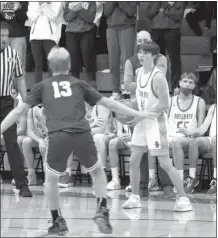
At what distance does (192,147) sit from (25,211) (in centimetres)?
297

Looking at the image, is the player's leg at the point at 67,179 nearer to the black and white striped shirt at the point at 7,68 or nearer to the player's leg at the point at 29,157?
the player's leg at the point at 29,157

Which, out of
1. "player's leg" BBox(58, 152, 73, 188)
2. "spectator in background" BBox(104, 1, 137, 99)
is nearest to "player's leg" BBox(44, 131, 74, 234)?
"player's leg" BBox(58, 152, 73, 188)

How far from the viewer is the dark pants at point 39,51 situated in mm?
12805

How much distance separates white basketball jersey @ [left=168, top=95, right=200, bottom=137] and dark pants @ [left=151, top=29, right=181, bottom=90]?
3.60 feet

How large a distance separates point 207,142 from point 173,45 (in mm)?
2089

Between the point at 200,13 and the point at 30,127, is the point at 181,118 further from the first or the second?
the point at 200,13

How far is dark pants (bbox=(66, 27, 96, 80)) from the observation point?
12602 mm

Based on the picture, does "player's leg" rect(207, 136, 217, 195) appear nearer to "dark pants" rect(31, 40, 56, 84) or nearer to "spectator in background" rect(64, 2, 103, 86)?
"spectator in background" rect(64, 2, 103, 86)

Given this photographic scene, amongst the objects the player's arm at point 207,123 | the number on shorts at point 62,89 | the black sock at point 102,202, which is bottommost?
the black sock at point 102,202

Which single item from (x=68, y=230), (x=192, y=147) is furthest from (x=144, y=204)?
(x=68, y=230)

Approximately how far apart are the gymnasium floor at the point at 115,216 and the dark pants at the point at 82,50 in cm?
253

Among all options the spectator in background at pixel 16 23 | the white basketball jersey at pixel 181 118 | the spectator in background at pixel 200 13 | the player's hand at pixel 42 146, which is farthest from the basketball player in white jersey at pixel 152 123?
the spectator in background at pixel 16 23

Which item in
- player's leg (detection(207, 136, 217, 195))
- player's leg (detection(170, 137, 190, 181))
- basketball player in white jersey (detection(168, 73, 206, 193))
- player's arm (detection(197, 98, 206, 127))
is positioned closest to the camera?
player's leg (detection(170, 137, 190, 181))

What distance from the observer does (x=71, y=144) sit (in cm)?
734
